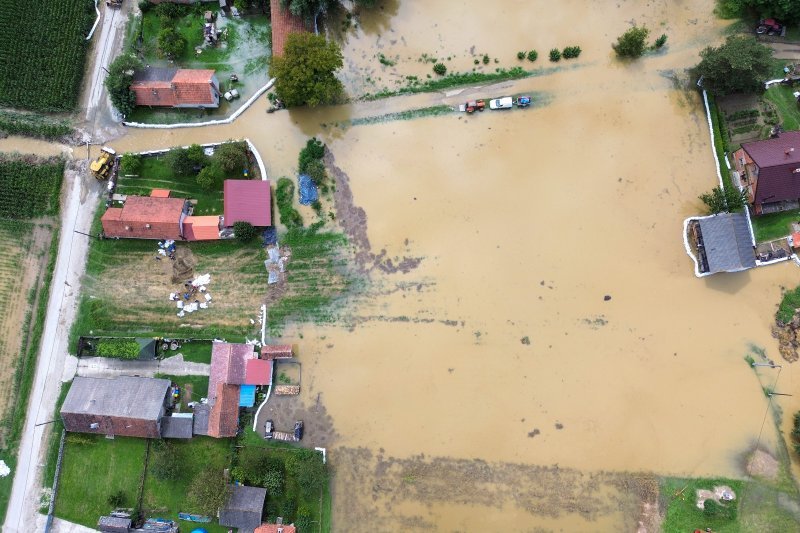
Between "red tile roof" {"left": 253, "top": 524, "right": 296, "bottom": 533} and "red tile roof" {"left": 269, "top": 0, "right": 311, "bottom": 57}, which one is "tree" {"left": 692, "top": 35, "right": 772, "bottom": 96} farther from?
"red tile roof" {"left": 253, "top": 524, "right": 296, "bottom": 533}

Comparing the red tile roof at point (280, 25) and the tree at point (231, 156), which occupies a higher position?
the red tile roof at point (280, 25)

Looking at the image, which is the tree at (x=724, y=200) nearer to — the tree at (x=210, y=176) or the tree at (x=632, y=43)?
the tree at (x=632, y=43)

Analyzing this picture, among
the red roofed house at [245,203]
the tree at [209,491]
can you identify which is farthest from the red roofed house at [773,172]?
the tree at [209,491]

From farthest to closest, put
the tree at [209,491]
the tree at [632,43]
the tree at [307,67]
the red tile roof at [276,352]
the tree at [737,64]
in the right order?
the tree at [632,43]
the red tile roof at [276,352]
the tree at [307,67]
the tree at [209,491]
the tree at [737,64]

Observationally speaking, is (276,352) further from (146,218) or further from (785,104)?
(785,104)

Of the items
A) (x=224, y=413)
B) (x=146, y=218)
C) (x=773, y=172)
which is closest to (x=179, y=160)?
(x=146, y=218)

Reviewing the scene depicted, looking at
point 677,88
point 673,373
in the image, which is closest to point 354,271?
point 673,373

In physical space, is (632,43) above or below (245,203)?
above
